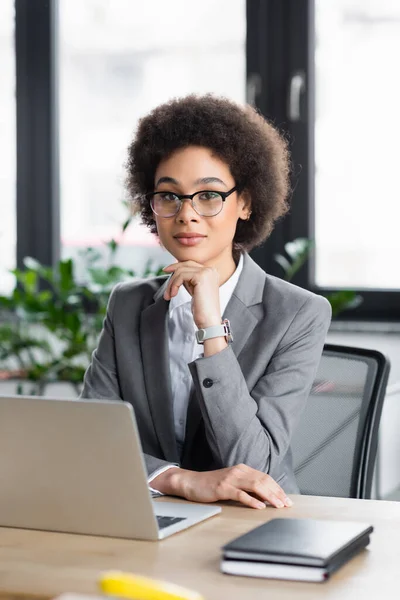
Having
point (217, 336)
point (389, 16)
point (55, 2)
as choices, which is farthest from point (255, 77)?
point (217, 336)

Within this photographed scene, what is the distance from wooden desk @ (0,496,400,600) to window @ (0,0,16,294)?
276 centimetres

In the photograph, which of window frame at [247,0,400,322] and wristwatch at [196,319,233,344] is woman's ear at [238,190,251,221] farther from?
window frame at [247,0,400,322]

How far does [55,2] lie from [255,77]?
0.91 metres

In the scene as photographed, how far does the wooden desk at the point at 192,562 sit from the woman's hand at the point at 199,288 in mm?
465

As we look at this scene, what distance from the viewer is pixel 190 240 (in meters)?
1.85

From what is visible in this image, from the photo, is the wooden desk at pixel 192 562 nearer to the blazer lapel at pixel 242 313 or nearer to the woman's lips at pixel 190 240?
the blazer lapel at pixel 242 313

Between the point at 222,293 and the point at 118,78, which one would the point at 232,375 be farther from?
the point at 118,78

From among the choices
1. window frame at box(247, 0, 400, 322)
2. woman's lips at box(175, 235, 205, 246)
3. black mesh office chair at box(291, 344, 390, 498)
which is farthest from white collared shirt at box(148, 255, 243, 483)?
window frame at box(247, 0, 400, 322)

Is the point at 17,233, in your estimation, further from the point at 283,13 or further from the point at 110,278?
the point at 283,13

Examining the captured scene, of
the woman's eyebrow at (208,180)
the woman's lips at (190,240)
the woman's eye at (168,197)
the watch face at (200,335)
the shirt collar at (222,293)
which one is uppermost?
the woman's eyebrow at (208,180)

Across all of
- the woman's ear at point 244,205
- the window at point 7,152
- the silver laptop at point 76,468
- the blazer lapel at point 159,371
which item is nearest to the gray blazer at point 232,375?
the blazer lapel at point 159,371

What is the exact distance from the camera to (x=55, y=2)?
12.6 ft

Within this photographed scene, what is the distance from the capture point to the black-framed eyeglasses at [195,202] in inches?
73.4

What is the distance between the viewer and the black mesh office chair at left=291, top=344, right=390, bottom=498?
6.16 ft
